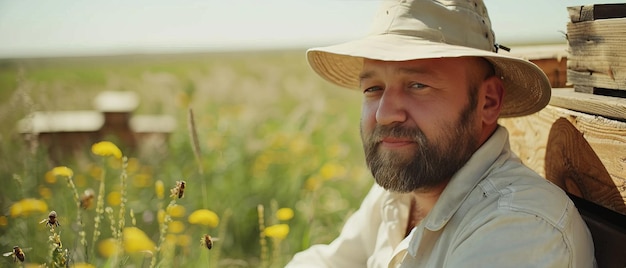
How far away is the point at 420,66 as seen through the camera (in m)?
2.06

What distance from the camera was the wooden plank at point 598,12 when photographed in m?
1.96

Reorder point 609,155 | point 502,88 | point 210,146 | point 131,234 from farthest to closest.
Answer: point 210,146, point 502,88, point 131,234, point 609,155

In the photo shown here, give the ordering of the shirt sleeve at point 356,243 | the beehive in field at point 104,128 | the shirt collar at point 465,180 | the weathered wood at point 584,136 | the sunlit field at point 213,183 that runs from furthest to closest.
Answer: the beehive in field at point 104,128, the sunlit field at point 213,183, the shirt sleeve at point 356,243, the shirt collar at point 465,180, the weathered wood at point 584,136

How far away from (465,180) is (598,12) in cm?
66

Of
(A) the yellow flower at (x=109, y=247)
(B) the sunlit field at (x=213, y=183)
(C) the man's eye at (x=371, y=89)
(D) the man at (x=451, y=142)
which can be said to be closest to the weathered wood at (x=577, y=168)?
(D) the man at (x=451, y=142)

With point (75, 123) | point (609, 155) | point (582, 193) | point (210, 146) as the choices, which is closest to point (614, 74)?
point (609, 155)

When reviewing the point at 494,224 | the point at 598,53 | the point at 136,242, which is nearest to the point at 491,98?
the point at 598,53

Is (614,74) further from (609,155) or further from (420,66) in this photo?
(420,66)

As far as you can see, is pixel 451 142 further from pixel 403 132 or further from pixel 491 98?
pixel 491 98

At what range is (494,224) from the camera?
171cm

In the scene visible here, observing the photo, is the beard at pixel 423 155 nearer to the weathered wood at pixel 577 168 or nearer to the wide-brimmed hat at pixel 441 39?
the wide-brimmed hat at pixel 441 39

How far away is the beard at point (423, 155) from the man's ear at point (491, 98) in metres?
0.08

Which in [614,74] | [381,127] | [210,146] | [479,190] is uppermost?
[614,74]

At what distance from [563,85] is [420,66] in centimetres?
85
